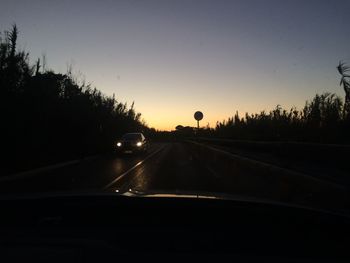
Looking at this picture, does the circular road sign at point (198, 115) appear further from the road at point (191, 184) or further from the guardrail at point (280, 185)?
the road at point (191, 184)

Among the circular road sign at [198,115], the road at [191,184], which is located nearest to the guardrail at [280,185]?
the road at [191,184]

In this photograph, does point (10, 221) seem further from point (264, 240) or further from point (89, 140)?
point (89, 140)

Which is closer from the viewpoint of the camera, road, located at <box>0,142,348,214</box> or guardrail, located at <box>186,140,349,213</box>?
guardrail, located at <box>186,140,349,213</box>

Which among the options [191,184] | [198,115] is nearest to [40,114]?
[191,184]

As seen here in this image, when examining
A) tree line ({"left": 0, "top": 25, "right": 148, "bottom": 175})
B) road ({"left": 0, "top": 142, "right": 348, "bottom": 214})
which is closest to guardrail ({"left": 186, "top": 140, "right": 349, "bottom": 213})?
road ({"left": 0, "top": 142, "right": 348, "bottom": 214})

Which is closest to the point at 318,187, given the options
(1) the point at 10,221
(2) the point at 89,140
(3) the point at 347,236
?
(3) the point at 347,236

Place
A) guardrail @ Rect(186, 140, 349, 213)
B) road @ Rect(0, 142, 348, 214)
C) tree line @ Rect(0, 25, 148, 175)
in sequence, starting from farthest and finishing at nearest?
tree line @ Rect(0, 25, 148, 175) → road @ Rect(0, 142, 348, 214) → guardrail @ Rect(186, 140, 349, 213)

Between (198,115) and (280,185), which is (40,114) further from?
(198,115)

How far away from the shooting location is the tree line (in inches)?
791

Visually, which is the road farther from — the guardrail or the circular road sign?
the circular road sign

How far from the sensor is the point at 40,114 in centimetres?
2306

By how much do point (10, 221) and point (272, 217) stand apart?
1791 mm

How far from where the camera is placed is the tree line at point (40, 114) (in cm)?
2009

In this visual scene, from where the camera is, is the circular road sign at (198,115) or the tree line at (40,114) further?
the circular road sign at (198,115)
